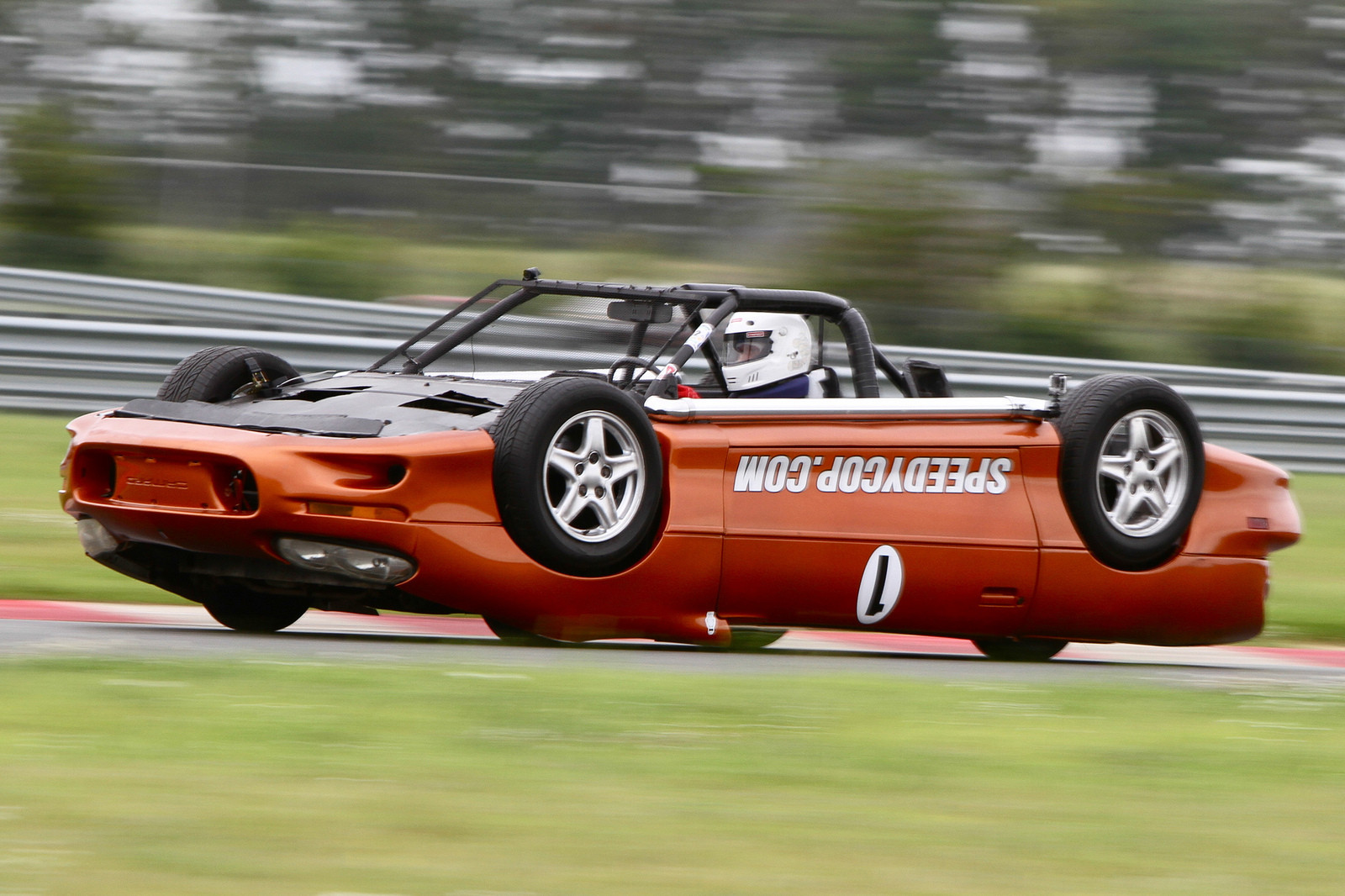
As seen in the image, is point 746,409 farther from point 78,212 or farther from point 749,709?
point 78,212

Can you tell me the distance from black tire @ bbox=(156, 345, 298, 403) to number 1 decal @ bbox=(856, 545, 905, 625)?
6.91 ft

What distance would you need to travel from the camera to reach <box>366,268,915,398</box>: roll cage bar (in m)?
6.14

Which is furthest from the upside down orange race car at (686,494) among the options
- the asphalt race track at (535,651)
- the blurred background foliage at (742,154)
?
the blurred background foliage at (742,154)

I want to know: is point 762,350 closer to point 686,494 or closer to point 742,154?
point 686,494

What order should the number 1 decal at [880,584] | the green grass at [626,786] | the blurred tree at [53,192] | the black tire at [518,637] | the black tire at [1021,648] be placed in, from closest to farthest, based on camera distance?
the green grass at [626,786], the black tire at [518,637], the number 1 decal at [880,584], the black tire at [1021,648], the blurred tree at [53,192]

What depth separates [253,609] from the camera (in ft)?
19.6

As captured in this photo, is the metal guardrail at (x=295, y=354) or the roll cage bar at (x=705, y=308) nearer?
the roll cage bar at (x=705, y=308)

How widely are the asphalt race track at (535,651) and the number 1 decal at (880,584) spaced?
18 centimetres

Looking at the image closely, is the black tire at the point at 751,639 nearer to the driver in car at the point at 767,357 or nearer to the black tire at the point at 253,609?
the driver in car at the point at 767,357

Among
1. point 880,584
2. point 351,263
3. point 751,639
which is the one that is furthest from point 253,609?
point 351,263

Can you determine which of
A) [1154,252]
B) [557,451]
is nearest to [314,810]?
[557,451]

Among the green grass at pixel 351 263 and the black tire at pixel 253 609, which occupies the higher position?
the green grass at pixel 351 263

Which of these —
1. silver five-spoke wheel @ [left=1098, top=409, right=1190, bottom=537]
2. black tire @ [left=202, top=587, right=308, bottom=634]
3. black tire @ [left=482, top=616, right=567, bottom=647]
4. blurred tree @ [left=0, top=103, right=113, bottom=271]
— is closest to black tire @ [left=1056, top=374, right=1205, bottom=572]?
silver five-spoke wheel @ [left=1098, top=409, right=1190, bottom=537]

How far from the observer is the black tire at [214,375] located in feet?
19.2
